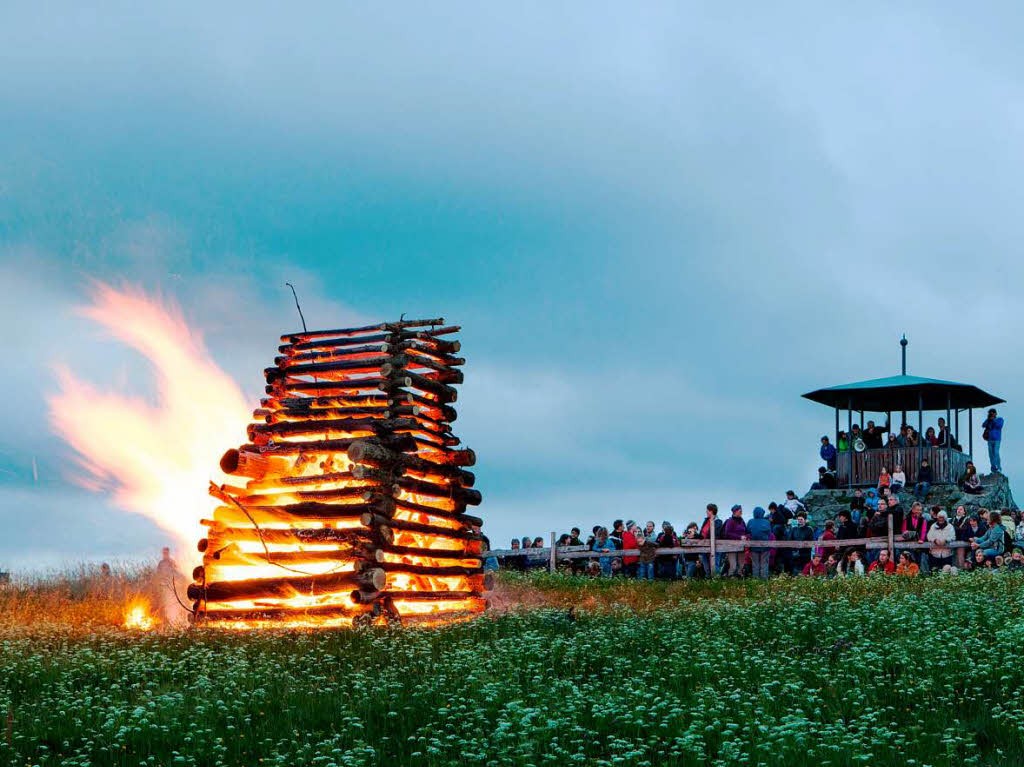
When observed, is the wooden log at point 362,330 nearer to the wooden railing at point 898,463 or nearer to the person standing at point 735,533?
the person standing at point 735,533

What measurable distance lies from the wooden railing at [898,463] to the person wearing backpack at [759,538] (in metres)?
16.6

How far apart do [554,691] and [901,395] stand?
128ft

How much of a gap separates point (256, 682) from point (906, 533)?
65.1 feet

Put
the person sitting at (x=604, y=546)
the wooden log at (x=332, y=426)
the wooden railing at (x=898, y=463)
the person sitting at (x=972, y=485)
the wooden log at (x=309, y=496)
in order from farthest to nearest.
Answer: the wooden railing at (x=898, y=463), the person sitting at (x=972, y=485), the person sitting at (x=604, y=546), the wooden log at (x=332, y=426), the wooden log at (x=309, y=496)

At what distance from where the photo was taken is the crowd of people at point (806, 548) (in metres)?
27.5

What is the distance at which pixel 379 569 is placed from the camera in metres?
19.4

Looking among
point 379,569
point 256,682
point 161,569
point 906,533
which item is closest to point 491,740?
point 256,682

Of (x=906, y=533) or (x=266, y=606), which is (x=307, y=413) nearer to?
(x=266, y=606)

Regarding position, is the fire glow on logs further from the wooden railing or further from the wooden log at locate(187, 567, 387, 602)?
the wooden railing

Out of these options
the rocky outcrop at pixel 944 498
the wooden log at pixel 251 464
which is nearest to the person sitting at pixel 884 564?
the rocky outcrop at pixel 944 498

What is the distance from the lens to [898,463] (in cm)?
4550

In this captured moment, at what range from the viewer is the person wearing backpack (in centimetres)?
3019

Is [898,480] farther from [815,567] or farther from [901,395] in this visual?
[815,567]

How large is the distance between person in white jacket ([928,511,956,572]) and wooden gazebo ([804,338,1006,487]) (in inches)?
692
